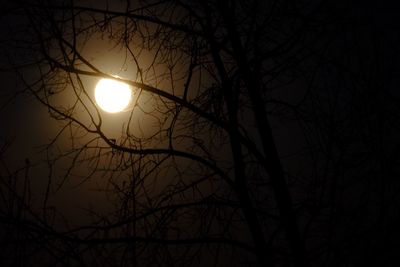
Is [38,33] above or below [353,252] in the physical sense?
above

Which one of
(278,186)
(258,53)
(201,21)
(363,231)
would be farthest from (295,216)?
(201,21)

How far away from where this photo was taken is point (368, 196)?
9.52 ft

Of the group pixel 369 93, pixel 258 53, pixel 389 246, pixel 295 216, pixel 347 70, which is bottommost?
pixel 389 246

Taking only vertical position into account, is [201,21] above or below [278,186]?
above

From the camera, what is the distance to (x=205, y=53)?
307 centimetres

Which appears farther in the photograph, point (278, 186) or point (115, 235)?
point (115, 235)

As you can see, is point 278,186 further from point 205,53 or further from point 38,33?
point 38,33

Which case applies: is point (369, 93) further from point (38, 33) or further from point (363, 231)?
point (38, 33)

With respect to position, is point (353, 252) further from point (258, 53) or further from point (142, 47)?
point (142, 47)

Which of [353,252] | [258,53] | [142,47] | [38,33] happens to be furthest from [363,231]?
[38,33]

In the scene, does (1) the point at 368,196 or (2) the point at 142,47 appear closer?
(1) the point at 368,196

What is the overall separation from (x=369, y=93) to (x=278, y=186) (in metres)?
0.86

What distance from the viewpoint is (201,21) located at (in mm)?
3008

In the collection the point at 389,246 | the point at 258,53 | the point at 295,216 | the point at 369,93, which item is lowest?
the point at 389,246
